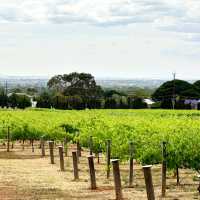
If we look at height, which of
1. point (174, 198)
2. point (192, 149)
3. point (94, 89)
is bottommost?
point (174, 198)

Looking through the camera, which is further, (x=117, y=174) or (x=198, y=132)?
(x=198, y=132)

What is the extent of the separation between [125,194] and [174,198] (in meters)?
1.44

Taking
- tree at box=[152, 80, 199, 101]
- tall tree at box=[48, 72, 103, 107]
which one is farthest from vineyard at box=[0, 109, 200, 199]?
tall tree at box=[48, 72, 103, 107]

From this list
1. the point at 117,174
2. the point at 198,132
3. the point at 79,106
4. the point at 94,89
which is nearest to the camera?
the point at 117,174

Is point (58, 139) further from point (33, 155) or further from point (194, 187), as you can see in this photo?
point (194, 187)

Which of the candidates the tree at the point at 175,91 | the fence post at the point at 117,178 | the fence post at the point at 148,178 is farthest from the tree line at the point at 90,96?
the fence post at the point at 148,178

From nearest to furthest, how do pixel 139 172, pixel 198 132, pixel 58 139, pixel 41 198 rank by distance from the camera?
1. pixel 41 198
2. pixel 198 132
3. pixel 139 172
4. pixel 58 139

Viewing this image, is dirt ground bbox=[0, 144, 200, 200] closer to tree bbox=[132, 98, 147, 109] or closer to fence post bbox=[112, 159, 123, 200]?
fence post bbox=[112, 159, 123, 200]

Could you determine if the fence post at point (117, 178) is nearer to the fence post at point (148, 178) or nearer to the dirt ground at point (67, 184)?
the dirt ground at point (67, 184)

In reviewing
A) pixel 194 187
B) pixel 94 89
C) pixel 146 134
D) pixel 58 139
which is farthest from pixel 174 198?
pixel 94 89

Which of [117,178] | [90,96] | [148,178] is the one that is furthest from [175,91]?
[148,178]

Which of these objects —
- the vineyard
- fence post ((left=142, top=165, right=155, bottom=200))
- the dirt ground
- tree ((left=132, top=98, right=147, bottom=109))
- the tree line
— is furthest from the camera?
the tree line

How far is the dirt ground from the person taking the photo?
16.7 meters

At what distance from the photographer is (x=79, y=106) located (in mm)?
88250
